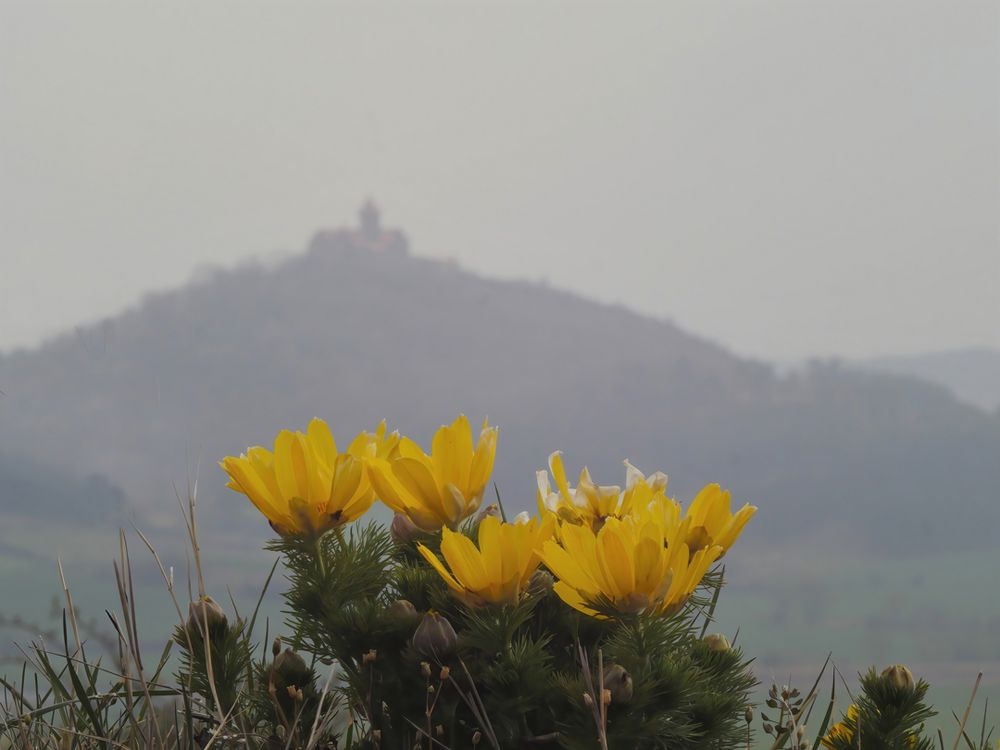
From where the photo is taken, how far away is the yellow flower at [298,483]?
1.04 meters

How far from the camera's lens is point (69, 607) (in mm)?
1380

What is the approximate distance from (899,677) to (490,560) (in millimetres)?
452

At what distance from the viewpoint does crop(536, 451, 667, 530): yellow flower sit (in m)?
1.09

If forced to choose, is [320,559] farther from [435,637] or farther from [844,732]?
[844,732]

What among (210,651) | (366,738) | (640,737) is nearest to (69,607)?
(210,651)

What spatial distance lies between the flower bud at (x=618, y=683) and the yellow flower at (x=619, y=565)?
2.2 inches

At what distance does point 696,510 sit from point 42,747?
0.86 metres

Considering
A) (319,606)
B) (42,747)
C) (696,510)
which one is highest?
(696,510)

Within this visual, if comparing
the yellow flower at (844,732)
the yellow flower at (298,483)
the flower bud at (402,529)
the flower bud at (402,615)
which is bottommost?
the yellow flower at (844,732)

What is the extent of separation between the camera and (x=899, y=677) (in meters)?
1.08

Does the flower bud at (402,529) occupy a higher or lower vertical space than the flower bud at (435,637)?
higher

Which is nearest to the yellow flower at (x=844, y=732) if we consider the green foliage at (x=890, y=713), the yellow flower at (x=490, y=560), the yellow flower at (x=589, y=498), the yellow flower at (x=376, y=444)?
the green foliage at (x=890, y=713)

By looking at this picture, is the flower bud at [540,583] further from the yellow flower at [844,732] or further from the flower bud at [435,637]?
the yellow flower at [844,732]

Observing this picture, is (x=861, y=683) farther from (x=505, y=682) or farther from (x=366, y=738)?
(x=366, y=738)
